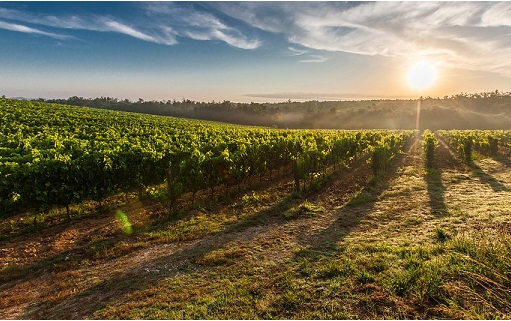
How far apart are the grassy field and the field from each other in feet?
0.13

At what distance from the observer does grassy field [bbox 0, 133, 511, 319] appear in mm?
5613

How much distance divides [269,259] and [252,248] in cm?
94

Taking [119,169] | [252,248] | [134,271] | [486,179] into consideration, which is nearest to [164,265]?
[134,271]

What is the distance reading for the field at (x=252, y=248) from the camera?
18.7 ft

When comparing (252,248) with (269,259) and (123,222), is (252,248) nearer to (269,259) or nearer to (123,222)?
(269,259)

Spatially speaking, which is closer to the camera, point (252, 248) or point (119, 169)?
point (252, 248)

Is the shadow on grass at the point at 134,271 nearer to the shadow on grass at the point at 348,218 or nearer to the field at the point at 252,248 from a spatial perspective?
the field at the point at 252,248

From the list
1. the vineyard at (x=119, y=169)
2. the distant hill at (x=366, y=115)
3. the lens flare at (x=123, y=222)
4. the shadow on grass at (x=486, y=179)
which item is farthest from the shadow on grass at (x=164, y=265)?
the distant hill at (x=366, y=115)

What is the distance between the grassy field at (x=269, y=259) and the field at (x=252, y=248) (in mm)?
39

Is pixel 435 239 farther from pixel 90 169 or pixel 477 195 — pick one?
pixel 90 169

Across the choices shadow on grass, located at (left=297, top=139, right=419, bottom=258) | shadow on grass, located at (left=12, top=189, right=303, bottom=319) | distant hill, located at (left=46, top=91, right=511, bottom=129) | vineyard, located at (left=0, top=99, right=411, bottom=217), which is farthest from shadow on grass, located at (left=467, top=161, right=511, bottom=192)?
distant hill, located at (left=46, top=91, right=511, bottom=129)

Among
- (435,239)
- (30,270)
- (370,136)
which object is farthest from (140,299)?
(370,136)

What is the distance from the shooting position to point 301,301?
227 inches

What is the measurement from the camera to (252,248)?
339 inches
